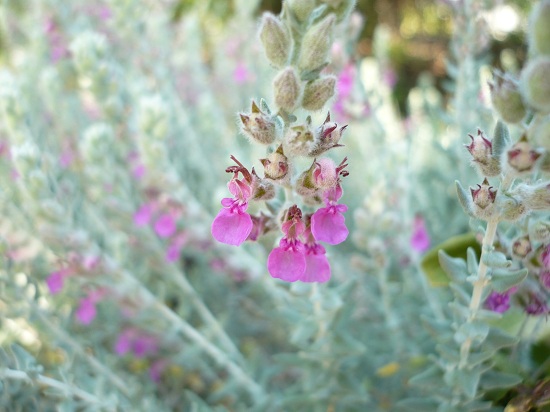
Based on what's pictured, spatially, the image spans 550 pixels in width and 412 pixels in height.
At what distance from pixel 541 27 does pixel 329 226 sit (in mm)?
328

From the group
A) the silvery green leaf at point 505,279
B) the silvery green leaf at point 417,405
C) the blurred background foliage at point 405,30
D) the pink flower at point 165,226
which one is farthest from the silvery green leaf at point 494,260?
the blurred background foliage at point 405,30

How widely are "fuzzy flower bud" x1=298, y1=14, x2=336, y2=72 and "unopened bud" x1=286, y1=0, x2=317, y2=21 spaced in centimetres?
3

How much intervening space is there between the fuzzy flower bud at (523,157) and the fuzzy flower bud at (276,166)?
0.26m

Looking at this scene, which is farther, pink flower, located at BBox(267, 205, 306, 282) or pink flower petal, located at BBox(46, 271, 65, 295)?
pink flower petal, located at BBox(46, 271, 65, 295)

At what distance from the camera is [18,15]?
2.56 m

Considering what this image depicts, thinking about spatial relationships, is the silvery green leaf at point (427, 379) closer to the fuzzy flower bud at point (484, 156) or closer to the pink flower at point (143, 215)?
the fuzzy flower bud at point (484, 156)

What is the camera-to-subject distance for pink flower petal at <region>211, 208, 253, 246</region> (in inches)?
27.1

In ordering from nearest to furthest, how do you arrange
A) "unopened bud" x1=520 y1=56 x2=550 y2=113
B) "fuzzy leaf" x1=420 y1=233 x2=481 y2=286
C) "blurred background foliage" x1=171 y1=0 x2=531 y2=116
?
1. "unopened bud" x1=520 y1=56 x2=550 y2=113
2. "fuzzy leaf" x1=420 y1=233 x2=481 y2=286
3. "blurred background foliage" x1=171 y1=0 x2=531 y2=116

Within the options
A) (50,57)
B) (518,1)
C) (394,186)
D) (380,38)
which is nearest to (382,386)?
(394,186)

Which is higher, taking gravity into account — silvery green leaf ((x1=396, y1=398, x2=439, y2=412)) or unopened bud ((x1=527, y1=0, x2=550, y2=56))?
unopened bud ((x1=527, y1=0, x2=550, y2=56))

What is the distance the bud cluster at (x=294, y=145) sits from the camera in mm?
661

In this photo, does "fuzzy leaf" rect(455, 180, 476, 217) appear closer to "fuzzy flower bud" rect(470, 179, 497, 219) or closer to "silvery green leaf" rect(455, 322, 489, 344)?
"fuzzy flower bud" rect(470, 179, 497, 219)

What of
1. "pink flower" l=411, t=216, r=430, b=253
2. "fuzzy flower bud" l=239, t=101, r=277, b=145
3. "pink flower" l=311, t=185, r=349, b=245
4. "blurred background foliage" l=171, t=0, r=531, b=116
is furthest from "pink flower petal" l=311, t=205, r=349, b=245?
"blurred background foliage" l=171, t=0, r=531, b=116

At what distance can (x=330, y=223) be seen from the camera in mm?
699
